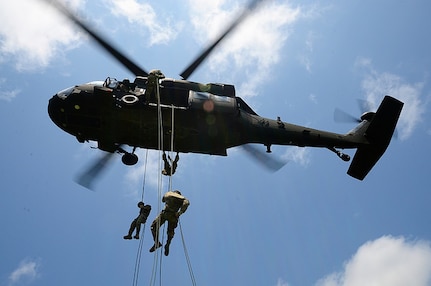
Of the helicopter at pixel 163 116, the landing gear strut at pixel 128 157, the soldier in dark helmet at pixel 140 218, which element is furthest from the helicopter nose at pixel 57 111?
the soldier in dark helmet at pixel 140 218

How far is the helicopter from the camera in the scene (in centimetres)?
1165

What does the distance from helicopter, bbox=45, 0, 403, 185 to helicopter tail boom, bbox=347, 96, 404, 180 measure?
183 centimetres

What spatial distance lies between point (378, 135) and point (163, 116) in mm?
8810

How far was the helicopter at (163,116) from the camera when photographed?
11.6 m

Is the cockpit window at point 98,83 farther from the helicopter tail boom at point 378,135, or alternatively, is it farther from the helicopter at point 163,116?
the helicopter tail boom at point 378,135

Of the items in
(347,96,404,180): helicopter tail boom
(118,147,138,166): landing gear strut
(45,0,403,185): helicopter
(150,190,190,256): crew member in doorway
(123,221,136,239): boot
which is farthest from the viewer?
(347,96,404,180): helicopter tail boom

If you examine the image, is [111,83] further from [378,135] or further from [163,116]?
[378,135]

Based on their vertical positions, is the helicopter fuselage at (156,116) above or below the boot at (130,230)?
above

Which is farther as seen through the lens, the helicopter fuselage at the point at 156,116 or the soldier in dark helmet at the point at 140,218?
the helicopter fuselage at the point at 156,116

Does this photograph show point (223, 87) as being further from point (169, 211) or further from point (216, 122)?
point (169, 211)

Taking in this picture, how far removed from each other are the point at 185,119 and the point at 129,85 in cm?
220

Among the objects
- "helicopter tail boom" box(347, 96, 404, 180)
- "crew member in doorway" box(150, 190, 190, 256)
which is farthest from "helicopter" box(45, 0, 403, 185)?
"crew member in doorway" box(150, 190, 190, 256)

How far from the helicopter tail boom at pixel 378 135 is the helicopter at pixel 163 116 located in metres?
1.83

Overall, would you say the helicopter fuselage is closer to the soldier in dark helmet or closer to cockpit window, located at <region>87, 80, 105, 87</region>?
cockpit window, located at <region>87, 80, 105, 87</region>
